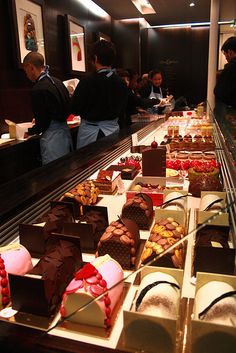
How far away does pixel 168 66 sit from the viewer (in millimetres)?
9141

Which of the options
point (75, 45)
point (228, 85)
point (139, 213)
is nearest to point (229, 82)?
point (228, 85)

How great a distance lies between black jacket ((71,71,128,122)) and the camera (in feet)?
9.51

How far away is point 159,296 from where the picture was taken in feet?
2.60

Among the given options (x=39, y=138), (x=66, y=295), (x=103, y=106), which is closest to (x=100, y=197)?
(x=66, y=295)

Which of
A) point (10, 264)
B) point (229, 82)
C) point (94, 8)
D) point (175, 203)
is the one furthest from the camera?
point (94, 8)

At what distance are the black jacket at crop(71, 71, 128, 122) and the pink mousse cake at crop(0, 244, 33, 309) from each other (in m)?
2.09

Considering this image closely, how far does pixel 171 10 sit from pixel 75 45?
109 inches

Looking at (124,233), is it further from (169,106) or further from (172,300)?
(169,106)

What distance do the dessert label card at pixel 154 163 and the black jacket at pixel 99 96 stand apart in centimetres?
128

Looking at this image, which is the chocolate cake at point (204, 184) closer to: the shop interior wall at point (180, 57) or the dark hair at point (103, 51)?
the dark hair at point (103, 51)

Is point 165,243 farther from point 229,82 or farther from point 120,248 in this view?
point 229,82

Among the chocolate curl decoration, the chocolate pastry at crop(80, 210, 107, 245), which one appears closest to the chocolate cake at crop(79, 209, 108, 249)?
the chocolate pastry at crop(80, 210, 107, 245)

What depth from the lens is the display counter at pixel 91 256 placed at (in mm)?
712

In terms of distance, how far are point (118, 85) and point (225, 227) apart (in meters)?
2.17
